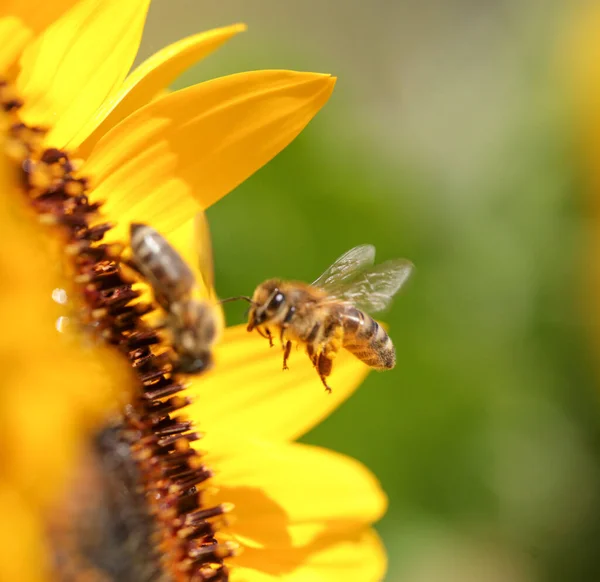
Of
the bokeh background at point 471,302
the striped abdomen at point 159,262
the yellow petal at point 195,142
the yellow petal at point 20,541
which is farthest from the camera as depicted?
the bokeh background at point 471,302

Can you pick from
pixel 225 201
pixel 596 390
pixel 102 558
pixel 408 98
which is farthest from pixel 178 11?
pixel 102 558

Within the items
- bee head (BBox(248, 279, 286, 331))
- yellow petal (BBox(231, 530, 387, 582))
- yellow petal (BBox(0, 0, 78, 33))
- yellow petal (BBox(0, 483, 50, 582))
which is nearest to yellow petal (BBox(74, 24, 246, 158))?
yellow petal (BBox(0, 0, 78, 33))

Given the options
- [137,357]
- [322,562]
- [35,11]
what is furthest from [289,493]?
[35,11]

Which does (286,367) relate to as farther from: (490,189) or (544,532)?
(544,532)

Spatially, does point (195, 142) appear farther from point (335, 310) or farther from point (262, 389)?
point (262, 389)

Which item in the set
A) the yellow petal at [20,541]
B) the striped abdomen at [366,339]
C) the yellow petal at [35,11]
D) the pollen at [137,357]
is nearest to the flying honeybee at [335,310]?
the striped abdomen at [366,339]

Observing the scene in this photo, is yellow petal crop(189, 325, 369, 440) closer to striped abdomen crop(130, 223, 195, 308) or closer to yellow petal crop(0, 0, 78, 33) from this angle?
striped abdomen crop(130, 223, 195, 308)

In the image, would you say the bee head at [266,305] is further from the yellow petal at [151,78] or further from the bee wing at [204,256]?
the yellow petal at [151,78]
